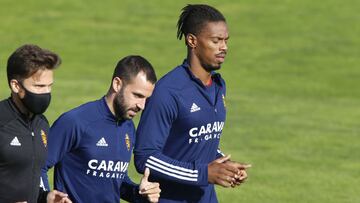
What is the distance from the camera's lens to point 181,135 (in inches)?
354

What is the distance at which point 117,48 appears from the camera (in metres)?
30.8

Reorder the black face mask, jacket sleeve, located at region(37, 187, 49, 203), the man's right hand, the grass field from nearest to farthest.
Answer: the black face mask < jacket sleeve, located at region(37, 187, 49, 203) < the man's right hand < the grass field

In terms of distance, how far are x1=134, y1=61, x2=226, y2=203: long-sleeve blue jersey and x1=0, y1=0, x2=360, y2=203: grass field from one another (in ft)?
19.2

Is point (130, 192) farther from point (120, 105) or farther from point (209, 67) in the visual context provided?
point (209, 67)

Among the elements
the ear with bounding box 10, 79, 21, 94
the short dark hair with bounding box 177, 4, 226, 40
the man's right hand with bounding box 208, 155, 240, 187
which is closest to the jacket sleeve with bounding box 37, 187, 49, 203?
the ear with bounding box 10, 79, 21, 94

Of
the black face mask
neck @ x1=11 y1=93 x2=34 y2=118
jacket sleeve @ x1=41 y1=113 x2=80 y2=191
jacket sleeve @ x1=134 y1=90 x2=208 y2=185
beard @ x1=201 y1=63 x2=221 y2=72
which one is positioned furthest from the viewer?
beard @ x1=201 y1=63 x2=221 y2=72

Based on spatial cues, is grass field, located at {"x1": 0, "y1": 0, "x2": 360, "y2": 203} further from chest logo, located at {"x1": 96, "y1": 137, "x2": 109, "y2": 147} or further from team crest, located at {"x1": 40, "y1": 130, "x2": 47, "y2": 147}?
team crest, located at {"x1": 40, "y1": 130, "x2": 47, "y2": 147}

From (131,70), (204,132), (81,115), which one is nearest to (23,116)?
(81,115)

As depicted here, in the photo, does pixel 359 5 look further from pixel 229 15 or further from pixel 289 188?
pixel 289 188

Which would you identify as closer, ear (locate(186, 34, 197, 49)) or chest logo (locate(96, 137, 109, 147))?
chest logo (locate(96, 137, 109, 147))

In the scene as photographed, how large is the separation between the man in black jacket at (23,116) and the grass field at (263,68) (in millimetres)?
7639

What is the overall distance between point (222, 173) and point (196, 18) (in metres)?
1.46

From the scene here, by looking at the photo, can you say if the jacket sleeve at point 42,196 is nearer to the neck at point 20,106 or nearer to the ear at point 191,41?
the neck at point 20,106

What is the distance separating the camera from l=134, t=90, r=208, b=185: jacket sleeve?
8727 millimetres
